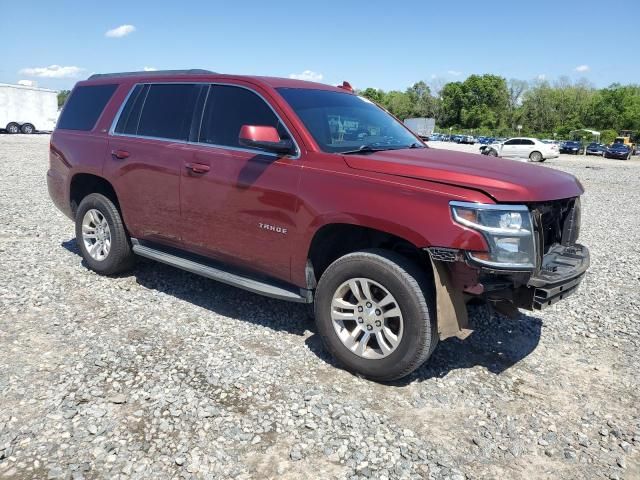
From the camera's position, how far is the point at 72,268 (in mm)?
5766

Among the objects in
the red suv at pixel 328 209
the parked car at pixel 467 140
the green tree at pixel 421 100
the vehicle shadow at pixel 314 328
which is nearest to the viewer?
the red suv at pixel 328 209

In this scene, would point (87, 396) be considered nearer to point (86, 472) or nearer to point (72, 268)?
point (86, 472)

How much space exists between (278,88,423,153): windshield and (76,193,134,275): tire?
2.24m

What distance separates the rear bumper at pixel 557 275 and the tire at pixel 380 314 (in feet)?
2.13

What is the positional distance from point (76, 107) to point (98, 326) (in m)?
2.72

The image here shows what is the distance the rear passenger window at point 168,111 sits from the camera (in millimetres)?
4609

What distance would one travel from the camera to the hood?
10.4 feet

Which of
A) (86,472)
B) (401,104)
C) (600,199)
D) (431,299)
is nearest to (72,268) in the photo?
(86,472)

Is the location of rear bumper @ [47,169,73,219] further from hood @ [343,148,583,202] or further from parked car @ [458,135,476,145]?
parked car @ [458,135,476,145]

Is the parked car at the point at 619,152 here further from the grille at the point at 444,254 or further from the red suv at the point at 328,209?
the grille at the point at 444,254

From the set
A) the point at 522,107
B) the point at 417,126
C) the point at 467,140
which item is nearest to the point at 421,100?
the point at 522,107

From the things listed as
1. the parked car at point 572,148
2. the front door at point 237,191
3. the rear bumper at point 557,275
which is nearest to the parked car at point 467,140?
the parked car at point 572,148

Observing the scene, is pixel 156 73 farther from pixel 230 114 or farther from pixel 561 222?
pixel 561 222

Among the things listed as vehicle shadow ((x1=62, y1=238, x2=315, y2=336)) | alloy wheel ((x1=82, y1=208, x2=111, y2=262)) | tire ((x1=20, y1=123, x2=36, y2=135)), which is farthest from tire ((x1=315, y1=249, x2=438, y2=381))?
tire ((x1=20, y1=123, x2=36, y2=135))
